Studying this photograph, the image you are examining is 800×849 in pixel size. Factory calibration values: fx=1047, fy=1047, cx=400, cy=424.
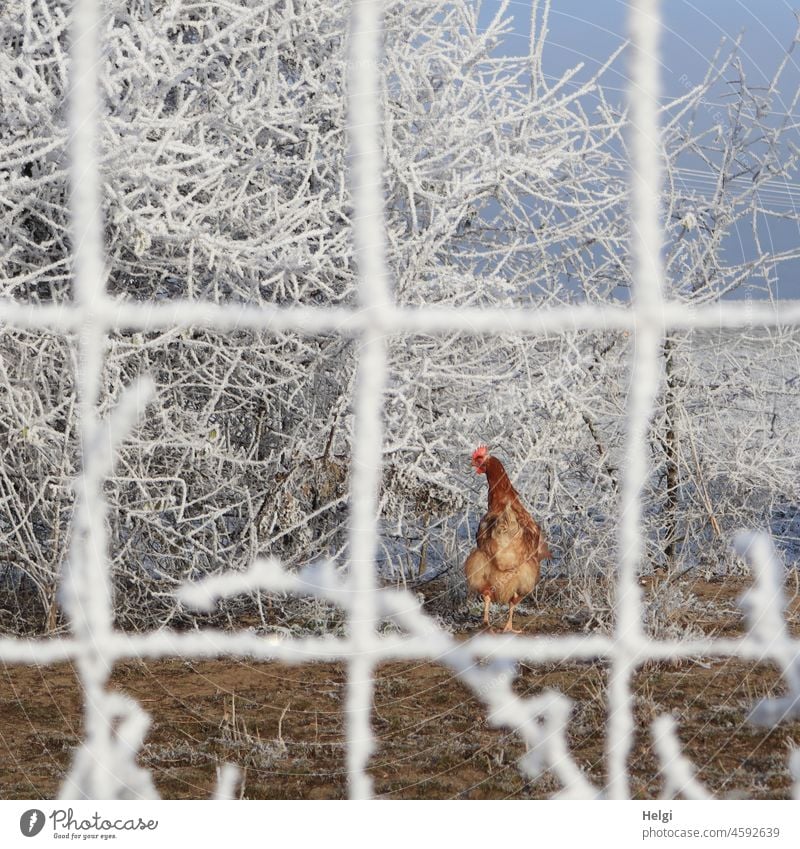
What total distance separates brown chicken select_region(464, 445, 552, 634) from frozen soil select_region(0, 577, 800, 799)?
0.86ft

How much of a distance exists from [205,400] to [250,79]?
1.16 metres

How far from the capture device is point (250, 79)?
10.8ft

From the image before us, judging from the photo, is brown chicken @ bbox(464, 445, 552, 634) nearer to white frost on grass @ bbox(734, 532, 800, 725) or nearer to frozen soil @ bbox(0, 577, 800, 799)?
frozen soil @ bbox(0, 577, 800, 799)

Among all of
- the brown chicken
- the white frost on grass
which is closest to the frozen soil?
the white frost on grass

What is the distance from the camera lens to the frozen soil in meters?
2.45

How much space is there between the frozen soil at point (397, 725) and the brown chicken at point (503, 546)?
0.26m

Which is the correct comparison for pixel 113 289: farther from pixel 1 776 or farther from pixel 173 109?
pixel 1 776

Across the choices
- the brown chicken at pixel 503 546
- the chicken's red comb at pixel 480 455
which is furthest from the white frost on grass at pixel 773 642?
the chicken's red comb at pixel 480 455

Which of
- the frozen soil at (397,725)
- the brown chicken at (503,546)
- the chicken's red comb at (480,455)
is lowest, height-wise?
the frozen soil at (397,725)

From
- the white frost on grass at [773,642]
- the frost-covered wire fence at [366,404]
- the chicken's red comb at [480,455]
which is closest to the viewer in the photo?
the frost-covered wire fence at [366,404]

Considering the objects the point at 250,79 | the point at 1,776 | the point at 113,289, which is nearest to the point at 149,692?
the point at 1,776

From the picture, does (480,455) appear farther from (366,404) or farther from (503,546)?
(366,404)

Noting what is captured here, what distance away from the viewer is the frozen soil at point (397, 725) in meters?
2.45

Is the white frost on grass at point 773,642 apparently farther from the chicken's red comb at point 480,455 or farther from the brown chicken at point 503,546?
the chicken's red comb at point 480,455
